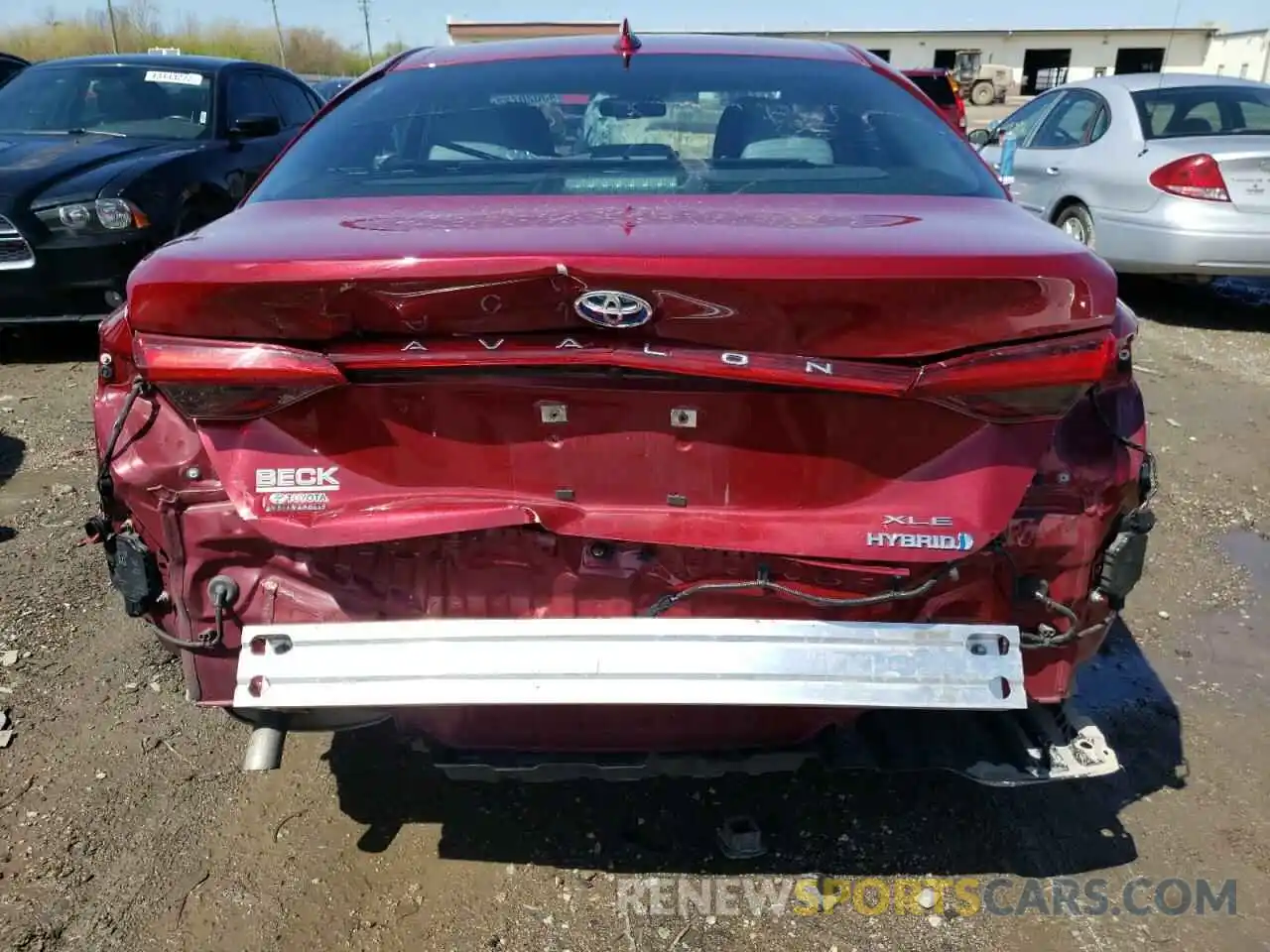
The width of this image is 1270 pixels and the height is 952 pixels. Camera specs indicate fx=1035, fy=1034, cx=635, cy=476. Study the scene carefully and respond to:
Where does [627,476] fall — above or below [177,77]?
below

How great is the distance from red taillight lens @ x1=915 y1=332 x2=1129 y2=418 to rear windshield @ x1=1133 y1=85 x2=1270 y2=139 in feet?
20.4

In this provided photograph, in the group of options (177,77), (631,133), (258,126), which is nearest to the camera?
(631,133)

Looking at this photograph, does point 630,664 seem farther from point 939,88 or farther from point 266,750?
point 939,88

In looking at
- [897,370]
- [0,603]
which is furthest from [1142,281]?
[0,603]

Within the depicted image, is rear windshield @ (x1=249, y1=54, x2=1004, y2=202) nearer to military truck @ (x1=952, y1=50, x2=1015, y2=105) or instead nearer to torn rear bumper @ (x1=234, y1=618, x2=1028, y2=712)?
torn rear bumper @ (x1=234, y1=618, x2=1028, y2=712)

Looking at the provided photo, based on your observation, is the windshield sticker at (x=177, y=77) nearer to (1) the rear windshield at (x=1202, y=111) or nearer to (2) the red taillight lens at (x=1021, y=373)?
(1) the rear windshield at (x=1202, y=111)

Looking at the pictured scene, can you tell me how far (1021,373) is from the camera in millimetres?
1784

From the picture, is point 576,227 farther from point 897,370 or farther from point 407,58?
point 407,58

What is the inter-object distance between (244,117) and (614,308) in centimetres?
598

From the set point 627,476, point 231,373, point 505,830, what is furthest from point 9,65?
point 627,476

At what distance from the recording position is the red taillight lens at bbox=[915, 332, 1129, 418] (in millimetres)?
1782

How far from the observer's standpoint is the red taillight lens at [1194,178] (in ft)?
21.3

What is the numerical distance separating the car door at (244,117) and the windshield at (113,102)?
18 cm

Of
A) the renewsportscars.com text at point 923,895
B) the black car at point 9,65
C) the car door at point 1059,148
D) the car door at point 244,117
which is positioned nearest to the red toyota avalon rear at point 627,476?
the renewsportscars.com text at point 923,895
